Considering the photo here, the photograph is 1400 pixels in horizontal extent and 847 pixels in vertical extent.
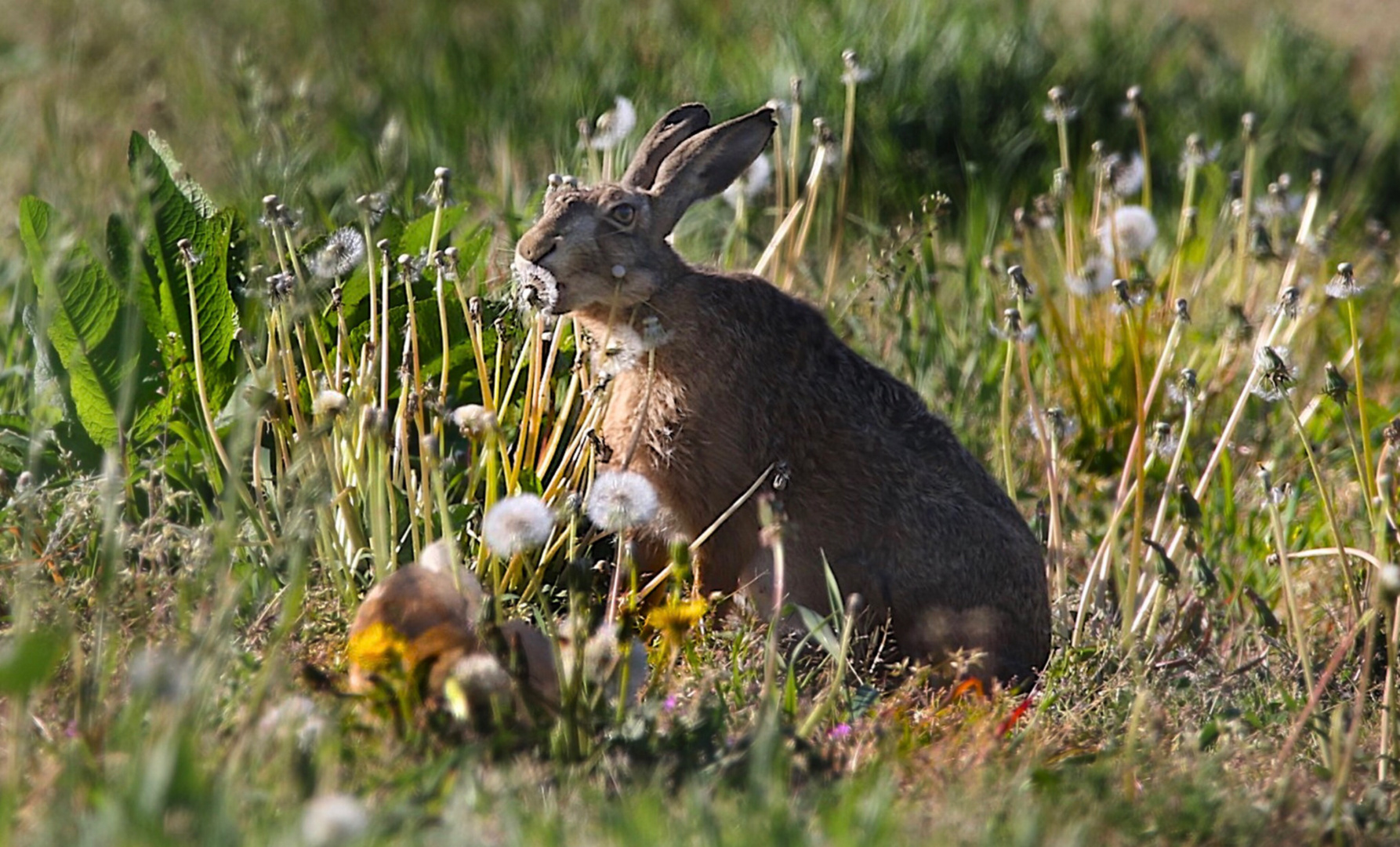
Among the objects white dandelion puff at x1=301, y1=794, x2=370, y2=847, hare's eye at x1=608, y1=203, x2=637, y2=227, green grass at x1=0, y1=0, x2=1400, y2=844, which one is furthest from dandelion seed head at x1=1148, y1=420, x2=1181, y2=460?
white dandelion puff at x1=301, y1=794, x2=370, y2=847

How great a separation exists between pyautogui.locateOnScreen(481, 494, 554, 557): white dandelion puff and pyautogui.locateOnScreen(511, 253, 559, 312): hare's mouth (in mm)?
571

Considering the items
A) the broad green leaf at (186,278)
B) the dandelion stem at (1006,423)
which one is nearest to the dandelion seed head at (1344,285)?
the dandelion stem at (1006,423)

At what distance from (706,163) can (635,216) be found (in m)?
0.24

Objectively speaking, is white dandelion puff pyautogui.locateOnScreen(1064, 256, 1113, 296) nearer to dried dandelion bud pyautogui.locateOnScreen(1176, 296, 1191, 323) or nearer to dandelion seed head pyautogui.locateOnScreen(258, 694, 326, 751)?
dried dandelion bud pyautogui.locateOnScreen(1176, 296, 1191, 323)

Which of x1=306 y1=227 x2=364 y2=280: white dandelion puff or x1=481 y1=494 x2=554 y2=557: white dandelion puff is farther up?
x1=306 y1=227 x2=364 y2=280: white dandelion puff

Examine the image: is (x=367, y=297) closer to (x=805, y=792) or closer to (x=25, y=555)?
(x=25, y=555)

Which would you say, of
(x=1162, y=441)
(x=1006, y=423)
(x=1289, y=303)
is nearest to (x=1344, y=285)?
(x=1289, y=303)

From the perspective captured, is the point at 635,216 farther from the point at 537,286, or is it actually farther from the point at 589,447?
the point at 589,447

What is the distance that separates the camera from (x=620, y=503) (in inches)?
119

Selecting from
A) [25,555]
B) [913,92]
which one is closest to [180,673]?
[25,555]

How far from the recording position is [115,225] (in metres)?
3.79

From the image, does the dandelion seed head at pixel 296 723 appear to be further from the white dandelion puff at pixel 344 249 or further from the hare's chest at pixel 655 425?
the hare's chest at pixel 655 425

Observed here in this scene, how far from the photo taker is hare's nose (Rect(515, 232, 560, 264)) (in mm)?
3405

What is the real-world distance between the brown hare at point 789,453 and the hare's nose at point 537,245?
24 centimetres
